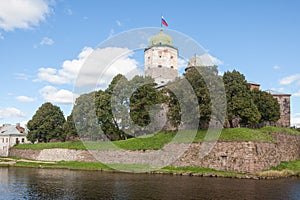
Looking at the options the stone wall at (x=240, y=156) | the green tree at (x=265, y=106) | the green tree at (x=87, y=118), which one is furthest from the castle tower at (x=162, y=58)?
the stone wall at (x=240, y=156)

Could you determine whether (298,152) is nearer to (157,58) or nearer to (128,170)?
(128,170)

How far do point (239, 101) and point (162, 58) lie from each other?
98.2ft

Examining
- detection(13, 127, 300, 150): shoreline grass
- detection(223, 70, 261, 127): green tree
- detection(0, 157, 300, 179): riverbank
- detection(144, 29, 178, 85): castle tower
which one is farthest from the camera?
detection(144, 29, 178, 85): castle tower

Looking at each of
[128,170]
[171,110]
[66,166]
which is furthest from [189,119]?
[66,166]

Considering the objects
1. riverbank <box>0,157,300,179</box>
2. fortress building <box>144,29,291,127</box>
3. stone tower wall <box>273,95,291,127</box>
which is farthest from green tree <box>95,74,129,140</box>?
stone tower wall <box>273,95,291,127</box>

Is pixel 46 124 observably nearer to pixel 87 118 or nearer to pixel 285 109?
pixel 87 118

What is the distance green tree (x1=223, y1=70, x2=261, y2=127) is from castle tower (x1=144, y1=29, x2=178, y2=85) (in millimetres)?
25476

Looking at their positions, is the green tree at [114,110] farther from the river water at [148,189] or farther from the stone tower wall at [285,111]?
the stone tower wall at [285,111]

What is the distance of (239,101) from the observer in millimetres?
37781

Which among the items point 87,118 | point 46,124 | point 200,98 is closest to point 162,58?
point 87,118

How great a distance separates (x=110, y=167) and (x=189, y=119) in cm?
1203

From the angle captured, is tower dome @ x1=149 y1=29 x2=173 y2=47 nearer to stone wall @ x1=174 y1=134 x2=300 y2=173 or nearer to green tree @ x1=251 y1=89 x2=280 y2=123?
green tree @ x1=251 y1=89 x2=280 y2=123

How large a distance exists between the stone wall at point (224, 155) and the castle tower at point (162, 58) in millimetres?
25929

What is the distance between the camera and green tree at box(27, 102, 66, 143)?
65.8 metres
